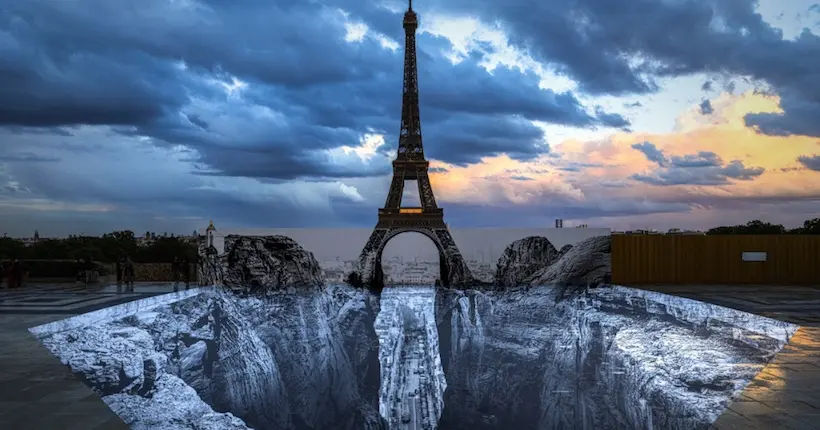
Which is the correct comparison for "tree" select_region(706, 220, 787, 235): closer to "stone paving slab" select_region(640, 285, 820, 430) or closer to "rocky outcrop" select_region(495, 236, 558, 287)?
"rocky outcrop" select_region(495, 236, 558, 287)

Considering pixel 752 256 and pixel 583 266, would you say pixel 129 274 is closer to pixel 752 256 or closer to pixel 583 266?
pixel 583 266

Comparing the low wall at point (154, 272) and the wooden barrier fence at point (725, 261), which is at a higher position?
the wooden barrier fence at point (725, 261)

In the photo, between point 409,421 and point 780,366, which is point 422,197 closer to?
point 409,421

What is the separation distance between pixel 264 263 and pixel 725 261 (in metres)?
20.8

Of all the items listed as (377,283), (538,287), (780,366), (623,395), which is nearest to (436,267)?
(377,283)

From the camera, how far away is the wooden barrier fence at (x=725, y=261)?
19.1 metres

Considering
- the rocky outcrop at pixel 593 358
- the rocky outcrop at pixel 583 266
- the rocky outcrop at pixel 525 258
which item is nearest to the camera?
the rocky outcrop at pixel 593 358

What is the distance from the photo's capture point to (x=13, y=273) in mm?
18547

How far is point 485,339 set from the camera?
38.1 m

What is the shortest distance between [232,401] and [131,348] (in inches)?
555

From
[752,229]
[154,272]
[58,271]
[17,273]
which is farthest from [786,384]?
[752,229]

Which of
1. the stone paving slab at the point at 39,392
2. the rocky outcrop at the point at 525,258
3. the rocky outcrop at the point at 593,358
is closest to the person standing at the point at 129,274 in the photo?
the stone paving slab at the point at 39,392

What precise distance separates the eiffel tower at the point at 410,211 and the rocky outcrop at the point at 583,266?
444 centimetres

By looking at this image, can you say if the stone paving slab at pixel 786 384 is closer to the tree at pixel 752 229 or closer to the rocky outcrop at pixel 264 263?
the rocky outcrop at pixel 264 263
